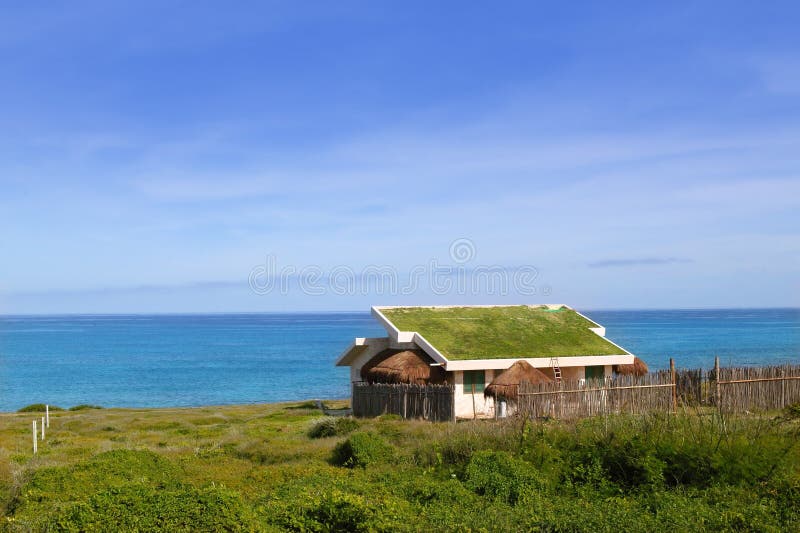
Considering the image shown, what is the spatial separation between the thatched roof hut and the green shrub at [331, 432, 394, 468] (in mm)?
9055

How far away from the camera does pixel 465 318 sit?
31219mm

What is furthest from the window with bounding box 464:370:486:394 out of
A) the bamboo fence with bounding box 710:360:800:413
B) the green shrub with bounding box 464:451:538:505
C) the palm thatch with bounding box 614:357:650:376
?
the green shrub with bounding box 464:451:538:505

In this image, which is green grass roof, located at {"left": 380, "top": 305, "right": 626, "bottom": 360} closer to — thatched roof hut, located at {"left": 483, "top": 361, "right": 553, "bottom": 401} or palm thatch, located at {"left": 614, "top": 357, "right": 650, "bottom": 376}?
palm thatch, located at {"left": 614, "top": 357, "right": 650, "bottom": 376}

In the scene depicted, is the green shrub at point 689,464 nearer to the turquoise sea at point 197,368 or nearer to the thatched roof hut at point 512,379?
the thatched roof hut at point 512,379

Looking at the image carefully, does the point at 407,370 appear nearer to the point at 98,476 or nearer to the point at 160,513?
the point at 98,476

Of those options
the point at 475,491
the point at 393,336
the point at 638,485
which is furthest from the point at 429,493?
the point at 393,336

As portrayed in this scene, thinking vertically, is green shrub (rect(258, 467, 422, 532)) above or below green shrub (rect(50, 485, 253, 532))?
below

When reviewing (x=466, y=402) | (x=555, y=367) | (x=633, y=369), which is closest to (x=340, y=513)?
(x=466, y=402)

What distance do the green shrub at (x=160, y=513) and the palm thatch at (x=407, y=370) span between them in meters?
16.4

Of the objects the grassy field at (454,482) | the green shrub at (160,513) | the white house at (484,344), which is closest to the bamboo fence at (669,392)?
the grassy field at (454,482)

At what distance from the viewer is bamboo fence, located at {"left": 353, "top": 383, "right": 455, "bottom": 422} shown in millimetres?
24062

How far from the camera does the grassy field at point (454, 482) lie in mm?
10000

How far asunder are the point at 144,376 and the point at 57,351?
167 ft

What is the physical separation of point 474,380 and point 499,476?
1444 centimetres
